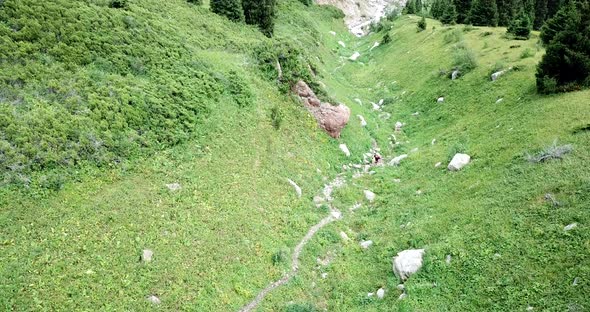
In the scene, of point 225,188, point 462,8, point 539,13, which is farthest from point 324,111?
point 539,13

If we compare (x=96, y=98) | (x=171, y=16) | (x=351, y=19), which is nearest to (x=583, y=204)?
(x=96, y=98)

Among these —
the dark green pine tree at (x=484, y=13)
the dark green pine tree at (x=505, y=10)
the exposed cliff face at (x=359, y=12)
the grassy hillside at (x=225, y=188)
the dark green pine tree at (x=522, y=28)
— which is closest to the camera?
the grassy hillside at (x=225, y=188)

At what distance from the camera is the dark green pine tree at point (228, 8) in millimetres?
38812


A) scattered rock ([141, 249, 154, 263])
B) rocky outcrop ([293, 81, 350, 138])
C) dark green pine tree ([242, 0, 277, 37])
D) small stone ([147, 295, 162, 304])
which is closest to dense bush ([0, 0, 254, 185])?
scattered rock ([141, 249, 154, 263])

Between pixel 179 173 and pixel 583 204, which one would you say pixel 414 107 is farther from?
pixel 179 173

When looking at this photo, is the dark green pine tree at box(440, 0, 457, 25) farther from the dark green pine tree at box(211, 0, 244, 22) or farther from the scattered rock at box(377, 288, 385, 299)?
the scattered rock at box(377, 288, 385, 299)

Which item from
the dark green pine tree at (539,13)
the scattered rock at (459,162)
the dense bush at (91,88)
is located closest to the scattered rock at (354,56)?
the dark green pine tree at (539,13)

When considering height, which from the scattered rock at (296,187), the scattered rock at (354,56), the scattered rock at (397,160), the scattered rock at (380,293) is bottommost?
the scattered rock at (296,187)

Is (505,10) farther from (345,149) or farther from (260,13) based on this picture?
(345,149)

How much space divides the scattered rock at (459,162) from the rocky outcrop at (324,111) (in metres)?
9.12

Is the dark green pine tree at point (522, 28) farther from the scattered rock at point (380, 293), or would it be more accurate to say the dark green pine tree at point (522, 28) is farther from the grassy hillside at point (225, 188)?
the scattered rock at point (380, 293)

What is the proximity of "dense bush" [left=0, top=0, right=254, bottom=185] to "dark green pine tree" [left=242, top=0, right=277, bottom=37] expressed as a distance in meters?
16.6

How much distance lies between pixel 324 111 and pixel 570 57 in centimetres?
1660

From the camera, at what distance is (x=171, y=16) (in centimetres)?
3219
